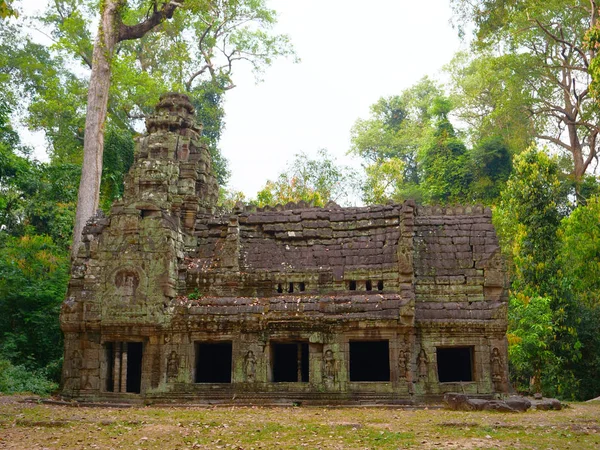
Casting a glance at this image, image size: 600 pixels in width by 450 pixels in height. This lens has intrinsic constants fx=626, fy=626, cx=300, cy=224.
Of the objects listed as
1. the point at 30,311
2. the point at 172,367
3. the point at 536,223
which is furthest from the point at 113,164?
the point at 536,223

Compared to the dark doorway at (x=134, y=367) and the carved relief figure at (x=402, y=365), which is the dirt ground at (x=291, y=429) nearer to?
the carved relief figure at (x=402, y=365)

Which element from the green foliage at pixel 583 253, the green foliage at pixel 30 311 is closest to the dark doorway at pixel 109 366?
the green foliage at pixel 30 311

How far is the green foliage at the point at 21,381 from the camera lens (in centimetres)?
1855

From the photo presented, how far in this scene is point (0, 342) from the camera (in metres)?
A: 22.2

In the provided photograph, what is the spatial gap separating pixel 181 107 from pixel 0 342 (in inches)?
417

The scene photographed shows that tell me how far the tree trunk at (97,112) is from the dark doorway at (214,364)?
7.72 metres

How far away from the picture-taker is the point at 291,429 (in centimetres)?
1182

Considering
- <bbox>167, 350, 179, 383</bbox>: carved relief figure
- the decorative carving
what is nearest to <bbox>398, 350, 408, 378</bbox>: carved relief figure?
<bbox>167, 350, 179, 383</bbox>: carved relief figure

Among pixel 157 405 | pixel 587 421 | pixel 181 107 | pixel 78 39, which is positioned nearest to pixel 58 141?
pixel 78 39

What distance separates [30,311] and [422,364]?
14754 millimetres

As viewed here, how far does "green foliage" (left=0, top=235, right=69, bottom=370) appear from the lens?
2220 cm

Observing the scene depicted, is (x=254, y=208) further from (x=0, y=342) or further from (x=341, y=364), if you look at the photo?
(x=0, y=342)

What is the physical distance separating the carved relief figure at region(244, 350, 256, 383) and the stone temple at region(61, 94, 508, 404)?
27 millimetres

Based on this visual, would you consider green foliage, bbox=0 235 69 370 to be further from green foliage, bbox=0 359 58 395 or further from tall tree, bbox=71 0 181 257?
tall tree, bbox=71 0 181 257
